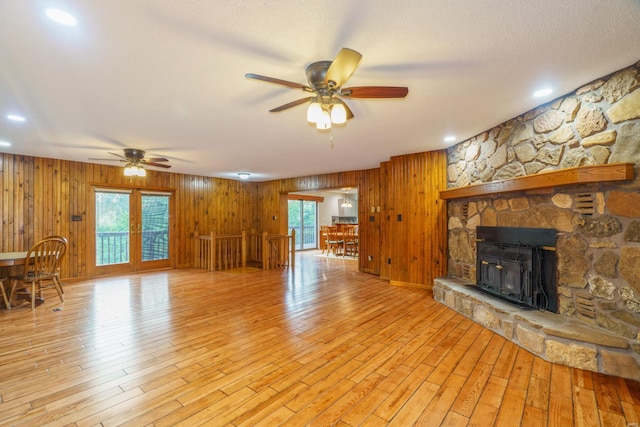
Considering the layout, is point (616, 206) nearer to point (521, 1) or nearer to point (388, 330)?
point (521, 1)

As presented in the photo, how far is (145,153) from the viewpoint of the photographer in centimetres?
506

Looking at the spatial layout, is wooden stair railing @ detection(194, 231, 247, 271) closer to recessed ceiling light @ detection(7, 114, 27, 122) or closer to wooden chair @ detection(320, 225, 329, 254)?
wooden chair @ detection(320, 225, 329, 254)

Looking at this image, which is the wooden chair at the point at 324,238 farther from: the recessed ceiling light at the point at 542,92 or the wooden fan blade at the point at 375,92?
the wooden fan blade at the point at 375,92

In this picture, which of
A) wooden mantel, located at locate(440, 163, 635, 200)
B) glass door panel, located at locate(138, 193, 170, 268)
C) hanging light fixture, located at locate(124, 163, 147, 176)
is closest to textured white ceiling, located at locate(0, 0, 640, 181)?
wooden mantel, located at locate(440, 163, 635, 200)

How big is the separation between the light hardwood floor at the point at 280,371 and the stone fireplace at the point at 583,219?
225mm

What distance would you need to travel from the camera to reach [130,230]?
6.57 metres

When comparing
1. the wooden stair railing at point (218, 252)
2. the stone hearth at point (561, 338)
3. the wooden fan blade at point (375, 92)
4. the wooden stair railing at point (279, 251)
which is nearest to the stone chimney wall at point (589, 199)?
the stone hearth at point (561, 338)

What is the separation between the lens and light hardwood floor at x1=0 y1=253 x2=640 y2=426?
1.86 m

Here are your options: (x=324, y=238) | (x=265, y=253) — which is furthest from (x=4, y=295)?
(x=324, y=238)

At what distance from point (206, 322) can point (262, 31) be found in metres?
3.13

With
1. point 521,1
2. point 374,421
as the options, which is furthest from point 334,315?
point 521,1

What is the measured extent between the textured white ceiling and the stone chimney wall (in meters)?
0.22

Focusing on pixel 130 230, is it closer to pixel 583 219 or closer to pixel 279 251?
pixel 279 251

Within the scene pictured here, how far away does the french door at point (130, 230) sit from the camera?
619cm
